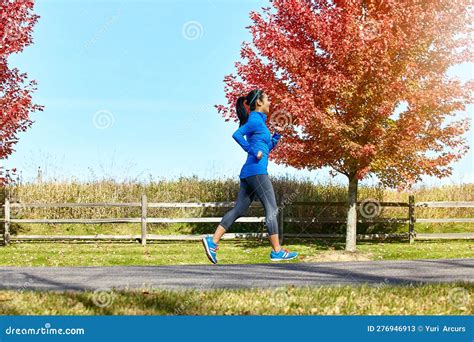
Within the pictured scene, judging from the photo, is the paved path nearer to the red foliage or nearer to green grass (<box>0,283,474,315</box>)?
green grass (<box>0,283,474,315</box>)

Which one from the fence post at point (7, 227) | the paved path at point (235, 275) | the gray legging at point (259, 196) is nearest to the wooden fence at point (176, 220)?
the fence post at point (7, 227)

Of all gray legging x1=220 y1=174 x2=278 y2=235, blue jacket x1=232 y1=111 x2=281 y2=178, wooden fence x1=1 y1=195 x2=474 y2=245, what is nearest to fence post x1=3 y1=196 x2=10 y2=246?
wooden fence x1=1 y1=195 x2=474 y2=245

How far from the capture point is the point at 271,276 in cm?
980

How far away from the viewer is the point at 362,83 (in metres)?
16.4

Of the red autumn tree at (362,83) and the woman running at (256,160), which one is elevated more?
the red autumn tree at (362,83)

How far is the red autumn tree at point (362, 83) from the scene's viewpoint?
1634cm

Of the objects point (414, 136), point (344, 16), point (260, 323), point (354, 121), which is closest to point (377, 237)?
point (414, 136)

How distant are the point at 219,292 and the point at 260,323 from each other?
1766 mm

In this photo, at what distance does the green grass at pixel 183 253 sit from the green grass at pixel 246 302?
8166mm

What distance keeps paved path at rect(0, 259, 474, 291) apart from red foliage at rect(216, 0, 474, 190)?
5488mm

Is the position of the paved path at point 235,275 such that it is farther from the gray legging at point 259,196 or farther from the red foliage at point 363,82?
the red foliage at point 363,82

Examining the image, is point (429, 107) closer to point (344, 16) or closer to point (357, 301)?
point (344, 16)

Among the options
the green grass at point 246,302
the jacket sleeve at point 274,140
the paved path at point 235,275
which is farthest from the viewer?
the paved path at point 235,275

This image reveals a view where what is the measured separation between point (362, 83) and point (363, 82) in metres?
0.04
